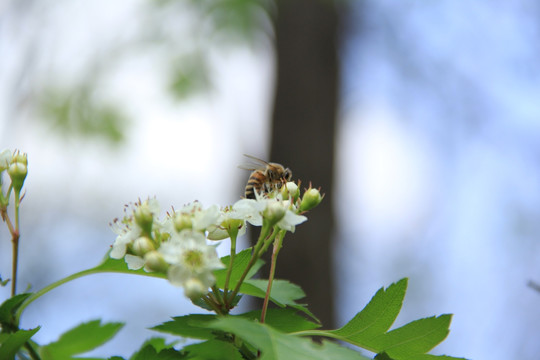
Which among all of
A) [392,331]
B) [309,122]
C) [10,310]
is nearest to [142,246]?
[10,310]

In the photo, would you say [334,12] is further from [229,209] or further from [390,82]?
[229,209]

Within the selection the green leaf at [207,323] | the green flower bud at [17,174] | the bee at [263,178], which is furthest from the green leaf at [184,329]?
the bee at [263,178]

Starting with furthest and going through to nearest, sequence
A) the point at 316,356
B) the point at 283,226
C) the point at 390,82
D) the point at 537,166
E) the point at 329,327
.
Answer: the point at 390,82
the point at 537,166
the point at 329,327
the point at 283,226
the point at 316,356

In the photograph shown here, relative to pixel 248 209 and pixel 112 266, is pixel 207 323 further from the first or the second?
pixel 112 266

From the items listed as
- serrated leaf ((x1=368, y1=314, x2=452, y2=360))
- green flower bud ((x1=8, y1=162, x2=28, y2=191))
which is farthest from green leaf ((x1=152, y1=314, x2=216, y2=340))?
green flower bud ((x1=8, y1=162, x2=28, y2=191))

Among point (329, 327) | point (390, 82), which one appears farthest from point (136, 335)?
point (390, 82)

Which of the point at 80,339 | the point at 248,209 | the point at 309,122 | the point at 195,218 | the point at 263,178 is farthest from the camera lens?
the point at 309,122
